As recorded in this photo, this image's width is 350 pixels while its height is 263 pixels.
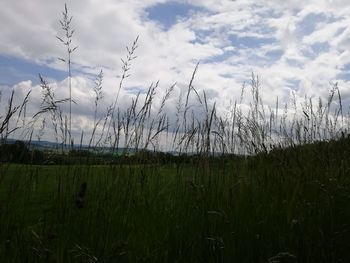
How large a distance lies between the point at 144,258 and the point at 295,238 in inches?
47.5

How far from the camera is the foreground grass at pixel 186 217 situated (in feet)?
9.49

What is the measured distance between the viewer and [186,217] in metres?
3.55

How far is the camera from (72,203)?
11.1 ft

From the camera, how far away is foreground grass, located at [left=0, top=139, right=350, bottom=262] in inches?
114

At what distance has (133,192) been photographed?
3.96m

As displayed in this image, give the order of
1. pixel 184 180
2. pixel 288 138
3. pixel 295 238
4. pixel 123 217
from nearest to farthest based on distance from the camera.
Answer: pixel 295 238 → pixel 123 217 → pixel 184 180 → pixel 288 138

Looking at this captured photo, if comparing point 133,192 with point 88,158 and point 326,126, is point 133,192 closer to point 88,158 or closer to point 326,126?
point 88,158

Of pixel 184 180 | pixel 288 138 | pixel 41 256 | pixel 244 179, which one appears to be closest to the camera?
pixel 41 256

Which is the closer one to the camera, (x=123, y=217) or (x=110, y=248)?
(x=110, y=248)

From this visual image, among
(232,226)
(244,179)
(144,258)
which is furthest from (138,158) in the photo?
(144,258)

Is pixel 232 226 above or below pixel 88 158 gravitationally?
below

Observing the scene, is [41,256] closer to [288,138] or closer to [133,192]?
[133,192]

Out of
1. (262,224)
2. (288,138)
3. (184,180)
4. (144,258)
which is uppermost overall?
(288,138)

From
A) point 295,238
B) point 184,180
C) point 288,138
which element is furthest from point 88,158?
point 288,138
